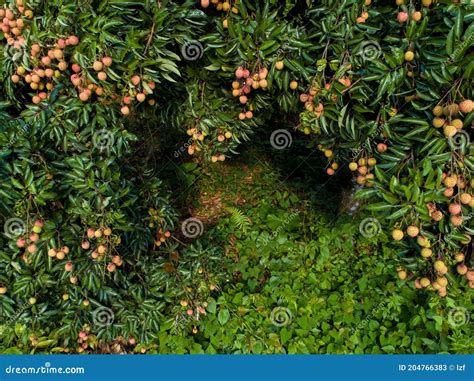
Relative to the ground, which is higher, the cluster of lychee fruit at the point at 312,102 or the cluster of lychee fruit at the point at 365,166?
the cluster of lychee fruit at the point at 312,102

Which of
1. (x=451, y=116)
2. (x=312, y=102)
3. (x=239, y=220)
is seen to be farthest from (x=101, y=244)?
(x=239, y=220)

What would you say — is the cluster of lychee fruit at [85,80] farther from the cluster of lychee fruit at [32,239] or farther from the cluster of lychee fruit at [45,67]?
the cluster of lychee fruit at [32,239]

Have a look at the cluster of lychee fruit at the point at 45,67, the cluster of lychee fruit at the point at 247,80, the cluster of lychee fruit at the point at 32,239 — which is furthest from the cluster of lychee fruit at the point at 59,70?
the cluster of lychee fruit at the point at 32,239

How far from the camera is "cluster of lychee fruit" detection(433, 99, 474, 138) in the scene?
131 centimetres

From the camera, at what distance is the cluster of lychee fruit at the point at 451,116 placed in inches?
51.5

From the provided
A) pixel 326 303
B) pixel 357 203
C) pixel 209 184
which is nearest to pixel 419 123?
pixel 326 303

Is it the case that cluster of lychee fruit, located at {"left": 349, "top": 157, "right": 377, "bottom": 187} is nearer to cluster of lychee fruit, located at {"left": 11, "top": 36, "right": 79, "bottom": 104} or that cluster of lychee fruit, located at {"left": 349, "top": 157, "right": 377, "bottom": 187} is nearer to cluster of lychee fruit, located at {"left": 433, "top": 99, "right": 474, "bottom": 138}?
cluster of lychee fruit, located at {"left": 433, "top": 99, "right": 474, "bottom": 138}

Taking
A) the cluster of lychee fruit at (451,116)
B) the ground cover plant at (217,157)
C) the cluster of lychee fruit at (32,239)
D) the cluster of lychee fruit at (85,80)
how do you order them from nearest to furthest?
the cluster of lychee fruit at (451,116) < the ground cover plant at (217,157) < the cluster of lychee fruit at (85,80) < the cluster of lychee fruit at (32,239)

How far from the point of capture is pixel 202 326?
267 cm

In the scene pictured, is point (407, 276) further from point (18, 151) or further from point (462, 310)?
point (18, 151)

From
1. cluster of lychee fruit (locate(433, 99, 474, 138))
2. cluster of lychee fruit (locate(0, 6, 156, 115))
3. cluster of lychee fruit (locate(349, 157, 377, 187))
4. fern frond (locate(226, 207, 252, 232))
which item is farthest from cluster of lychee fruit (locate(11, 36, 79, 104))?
fern frond (locate(226, 207, 252, 232))

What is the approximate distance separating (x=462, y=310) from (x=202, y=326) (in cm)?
159

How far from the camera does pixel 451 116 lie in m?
1.36

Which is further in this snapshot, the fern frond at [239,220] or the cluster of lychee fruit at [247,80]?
the fern frond at [239,220]
